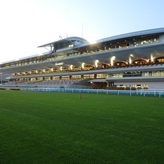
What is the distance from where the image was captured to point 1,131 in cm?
455

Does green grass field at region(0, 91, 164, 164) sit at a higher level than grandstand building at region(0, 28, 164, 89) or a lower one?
lower

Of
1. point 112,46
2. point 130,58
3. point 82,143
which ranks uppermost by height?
point 112,46

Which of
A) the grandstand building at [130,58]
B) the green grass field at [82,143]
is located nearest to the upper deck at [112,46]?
the grandstand building at [130,58]

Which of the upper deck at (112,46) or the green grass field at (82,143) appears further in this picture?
the upper deck at (112,46)

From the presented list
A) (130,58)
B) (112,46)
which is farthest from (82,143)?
(112,46)

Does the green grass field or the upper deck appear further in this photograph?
the upper deck

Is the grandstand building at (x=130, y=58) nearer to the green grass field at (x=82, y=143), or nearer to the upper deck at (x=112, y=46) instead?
the upper deck at (x=112, y=46)

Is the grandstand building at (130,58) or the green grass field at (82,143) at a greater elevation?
the grandstand building at (130,58)

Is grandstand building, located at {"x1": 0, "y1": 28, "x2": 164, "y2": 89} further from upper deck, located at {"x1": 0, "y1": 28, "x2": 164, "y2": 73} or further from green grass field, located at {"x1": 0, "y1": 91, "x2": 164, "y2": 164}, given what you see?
green grass field, located at {"x1": 0, "y1": 91, "x2": 164, "y2": 164}

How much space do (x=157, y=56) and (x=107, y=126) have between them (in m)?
37.2

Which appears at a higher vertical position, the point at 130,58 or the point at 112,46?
the point at 112,46

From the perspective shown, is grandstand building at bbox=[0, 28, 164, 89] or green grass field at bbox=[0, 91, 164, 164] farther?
grandstand building at bbox=[0, 28, 164, 89]

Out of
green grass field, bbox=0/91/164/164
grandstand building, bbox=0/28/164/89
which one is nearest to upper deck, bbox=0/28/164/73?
grandstand building, bbox=0/28/164/89

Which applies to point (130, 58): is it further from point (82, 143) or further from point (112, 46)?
point (82, 143)
